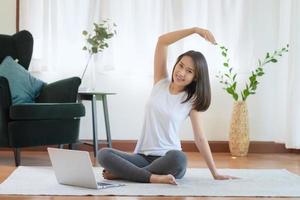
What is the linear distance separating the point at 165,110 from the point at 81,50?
1842 millimetres

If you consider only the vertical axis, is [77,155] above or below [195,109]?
below

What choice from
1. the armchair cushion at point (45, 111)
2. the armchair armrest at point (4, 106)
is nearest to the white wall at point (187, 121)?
the armchair cushion at point (45, 111)

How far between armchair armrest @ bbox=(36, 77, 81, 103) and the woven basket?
1.39m

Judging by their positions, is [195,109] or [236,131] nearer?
[195,109]

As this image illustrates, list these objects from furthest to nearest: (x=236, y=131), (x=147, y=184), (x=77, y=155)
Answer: (x=236, y=131)
(x=147, y=184)
(x=77, y=155)

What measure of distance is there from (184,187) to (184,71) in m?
0.56

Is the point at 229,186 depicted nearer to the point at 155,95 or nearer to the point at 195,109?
the point at 195,109

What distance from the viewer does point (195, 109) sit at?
101 inches

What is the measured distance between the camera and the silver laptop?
7.25ft

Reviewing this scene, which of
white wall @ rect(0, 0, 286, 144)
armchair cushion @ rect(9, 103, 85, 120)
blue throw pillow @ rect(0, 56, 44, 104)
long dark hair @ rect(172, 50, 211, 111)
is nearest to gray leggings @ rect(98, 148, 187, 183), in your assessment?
long dark hair @ rect(172, 50, 211, 111)

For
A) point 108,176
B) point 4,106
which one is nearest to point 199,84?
point 108,176

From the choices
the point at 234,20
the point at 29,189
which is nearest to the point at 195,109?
the point at 29,189

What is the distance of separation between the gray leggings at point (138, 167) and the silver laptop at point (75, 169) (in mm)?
92

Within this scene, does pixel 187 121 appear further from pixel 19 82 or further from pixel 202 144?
pixel 202 144
